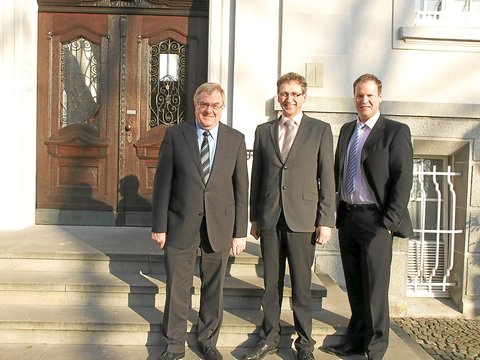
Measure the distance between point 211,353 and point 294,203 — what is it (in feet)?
4.06

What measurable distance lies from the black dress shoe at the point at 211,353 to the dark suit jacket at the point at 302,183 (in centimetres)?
96

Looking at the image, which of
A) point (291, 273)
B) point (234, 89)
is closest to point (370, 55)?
point (234, 89)

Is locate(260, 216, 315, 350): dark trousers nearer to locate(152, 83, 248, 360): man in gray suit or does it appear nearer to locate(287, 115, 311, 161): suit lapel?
locate(152, 83, 248, 360): man in gray suit

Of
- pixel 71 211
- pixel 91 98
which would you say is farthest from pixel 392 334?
pixel 91 98

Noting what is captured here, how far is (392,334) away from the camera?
4109 mm

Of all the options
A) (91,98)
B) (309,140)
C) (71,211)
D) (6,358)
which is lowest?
(6,358)

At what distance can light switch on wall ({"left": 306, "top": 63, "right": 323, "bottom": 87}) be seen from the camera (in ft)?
17.7

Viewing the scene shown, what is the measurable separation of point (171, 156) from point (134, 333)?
146cm

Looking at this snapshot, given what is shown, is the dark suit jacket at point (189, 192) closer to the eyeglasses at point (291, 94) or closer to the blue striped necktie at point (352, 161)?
the eyeglasses at point (291, 94)

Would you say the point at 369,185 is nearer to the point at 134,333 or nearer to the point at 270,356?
the point at 270,356

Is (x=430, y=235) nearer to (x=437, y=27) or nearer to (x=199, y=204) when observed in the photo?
(x=437, y=27)

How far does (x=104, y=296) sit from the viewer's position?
4.17 m

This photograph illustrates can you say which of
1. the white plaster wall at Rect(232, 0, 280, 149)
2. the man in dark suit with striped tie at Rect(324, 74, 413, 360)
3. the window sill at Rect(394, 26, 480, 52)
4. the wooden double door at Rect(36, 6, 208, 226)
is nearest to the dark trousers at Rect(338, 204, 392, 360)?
the man in dark suit with striped tie at Rect(324, 74, 413, 360)

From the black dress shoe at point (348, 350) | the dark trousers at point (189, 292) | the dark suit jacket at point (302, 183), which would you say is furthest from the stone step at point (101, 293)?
the dark suit jacket at point (302, 183)
